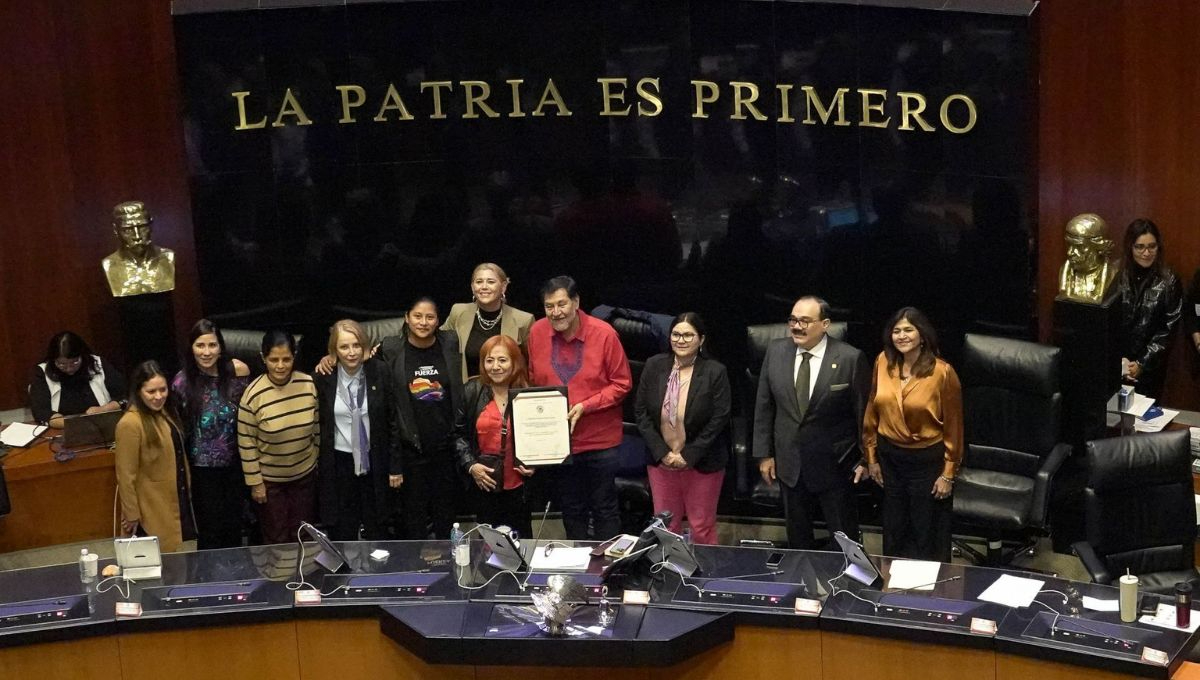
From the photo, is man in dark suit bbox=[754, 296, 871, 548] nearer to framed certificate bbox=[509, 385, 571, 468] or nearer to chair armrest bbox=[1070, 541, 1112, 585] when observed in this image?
framed certificate bbox=[509, 385, 571, 468]

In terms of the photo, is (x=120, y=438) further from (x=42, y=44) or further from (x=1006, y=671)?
(x=1006, y=671)

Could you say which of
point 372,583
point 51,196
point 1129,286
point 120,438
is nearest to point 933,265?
point 1129,286

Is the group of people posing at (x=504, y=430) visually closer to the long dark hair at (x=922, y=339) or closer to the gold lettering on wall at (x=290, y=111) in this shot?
the long dark hair at (x=922, y=339)

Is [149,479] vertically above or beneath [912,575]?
above

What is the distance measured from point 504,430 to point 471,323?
91 cm

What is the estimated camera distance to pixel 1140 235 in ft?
27.8

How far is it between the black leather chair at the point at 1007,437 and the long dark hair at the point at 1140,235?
1.14 metres

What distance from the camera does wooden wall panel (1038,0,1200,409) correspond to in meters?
8.44

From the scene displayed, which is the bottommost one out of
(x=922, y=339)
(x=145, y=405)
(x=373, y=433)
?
(x=373, y=433)

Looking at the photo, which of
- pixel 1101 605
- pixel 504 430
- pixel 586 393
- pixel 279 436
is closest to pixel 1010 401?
pixel 1101 605

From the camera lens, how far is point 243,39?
8.93m

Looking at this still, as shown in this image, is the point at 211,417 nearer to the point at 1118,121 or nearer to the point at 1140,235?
the point at 1140,235

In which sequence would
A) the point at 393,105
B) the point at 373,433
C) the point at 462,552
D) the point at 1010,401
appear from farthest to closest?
the point at 393,105
the point at 1010,401
the point at 373,433
the point at 462,552

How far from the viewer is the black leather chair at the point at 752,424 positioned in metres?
8.09
